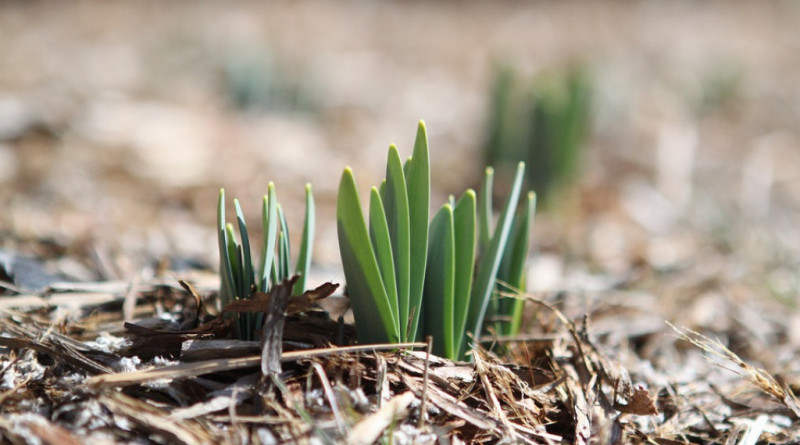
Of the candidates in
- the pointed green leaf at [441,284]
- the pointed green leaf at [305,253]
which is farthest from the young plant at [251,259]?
the pointed green leaf at [441,284]

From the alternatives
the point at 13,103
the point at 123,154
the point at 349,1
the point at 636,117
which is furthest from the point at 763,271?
the point at 349,1

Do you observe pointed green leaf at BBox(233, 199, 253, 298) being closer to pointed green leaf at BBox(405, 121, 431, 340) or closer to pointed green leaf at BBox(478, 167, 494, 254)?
pointed green leaf at BBox(405, 121, 431, 340)

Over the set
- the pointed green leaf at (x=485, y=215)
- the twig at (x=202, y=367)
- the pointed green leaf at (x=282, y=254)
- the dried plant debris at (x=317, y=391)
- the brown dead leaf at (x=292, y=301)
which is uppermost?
the pointed green leaf at (x=485, y=215)

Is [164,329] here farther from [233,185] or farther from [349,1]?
[349,1]

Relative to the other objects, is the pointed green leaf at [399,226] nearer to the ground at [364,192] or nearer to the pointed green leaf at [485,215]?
the ground at [364,192]

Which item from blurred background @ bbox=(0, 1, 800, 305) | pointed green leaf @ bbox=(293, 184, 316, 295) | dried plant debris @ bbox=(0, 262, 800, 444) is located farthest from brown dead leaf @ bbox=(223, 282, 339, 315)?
blurred background @ bbox=(0, 1, 800, 305)

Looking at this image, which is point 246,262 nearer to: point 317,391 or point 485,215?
point 317,391

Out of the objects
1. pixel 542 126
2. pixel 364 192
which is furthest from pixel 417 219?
pixel 364 192
